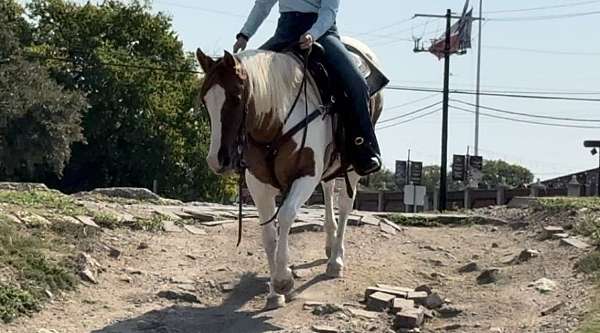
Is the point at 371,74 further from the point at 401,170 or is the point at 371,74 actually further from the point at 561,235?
the point at 401,170

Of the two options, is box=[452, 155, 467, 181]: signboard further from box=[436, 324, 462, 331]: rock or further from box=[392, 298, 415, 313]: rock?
box=[436, 324, 462, 331]: rock

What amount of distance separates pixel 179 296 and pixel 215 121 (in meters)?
2.00

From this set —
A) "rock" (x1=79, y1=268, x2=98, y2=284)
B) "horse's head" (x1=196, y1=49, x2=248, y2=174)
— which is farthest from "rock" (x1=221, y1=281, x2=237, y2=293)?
"horse's head" (x1=196, y1=49, x2=248, y2=174)

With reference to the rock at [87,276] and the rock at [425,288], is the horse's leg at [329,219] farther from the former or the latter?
the rock at [87,276]

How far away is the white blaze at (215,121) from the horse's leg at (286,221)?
36.6 inches

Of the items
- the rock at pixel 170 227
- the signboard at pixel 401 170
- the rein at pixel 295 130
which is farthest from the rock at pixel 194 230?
the signboard at pixel 401 170

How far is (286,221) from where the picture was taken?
7547mm

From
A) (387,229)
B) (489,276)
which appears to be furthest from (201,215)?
(489,276)

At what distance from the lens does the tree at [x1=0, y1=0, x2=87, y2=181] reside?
36375 mm

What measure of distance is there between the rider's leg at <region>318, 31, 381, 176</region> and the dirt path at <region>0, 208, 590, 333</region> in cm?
117

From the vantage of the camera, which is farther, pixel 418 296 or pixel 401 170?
pixel 401 170

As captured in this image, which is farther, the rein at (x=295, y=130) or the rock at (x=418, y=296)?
the rock at (x=418, y=296)

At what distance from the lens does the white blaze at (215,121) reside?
674cm

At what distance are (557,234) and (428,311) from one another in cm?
325
